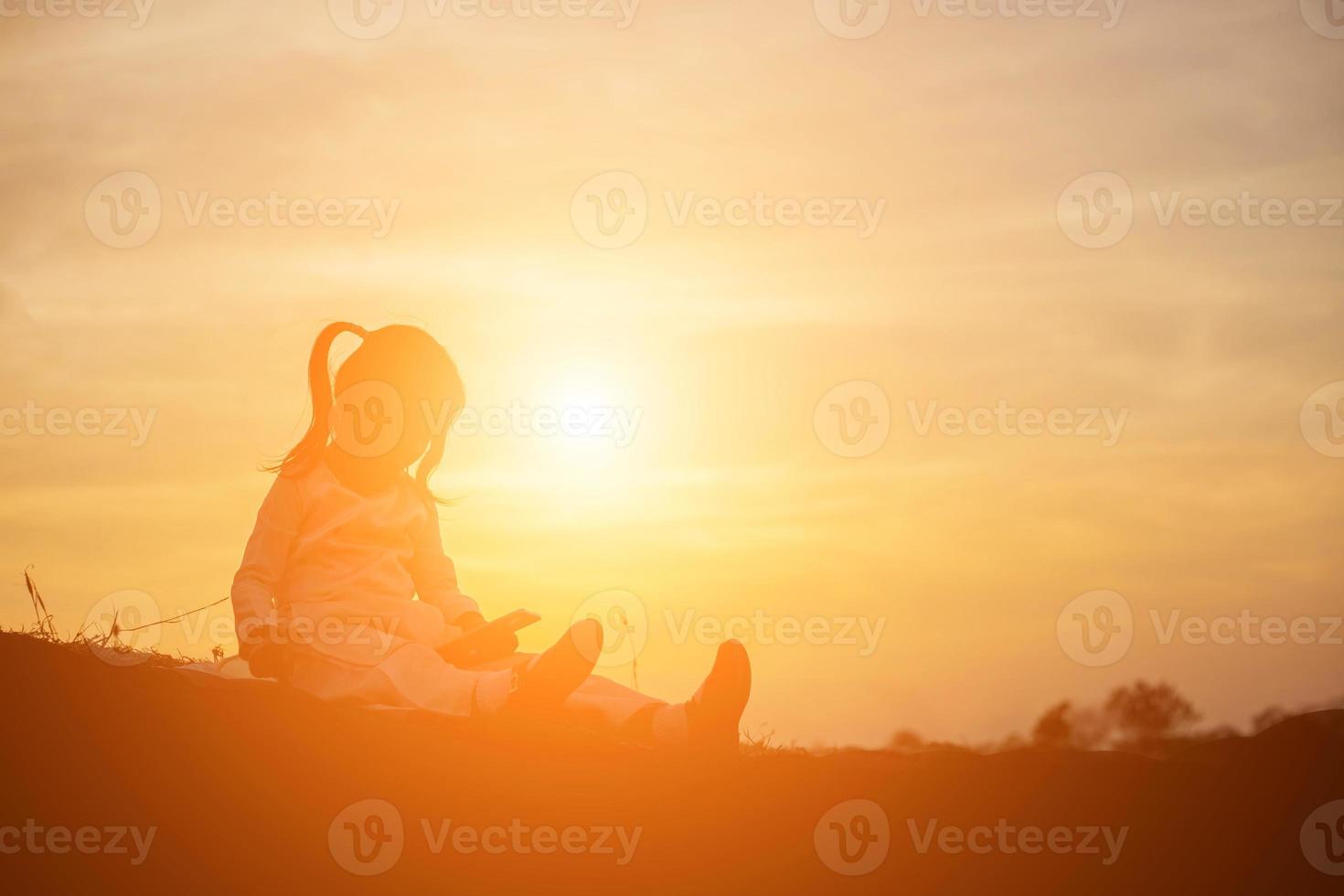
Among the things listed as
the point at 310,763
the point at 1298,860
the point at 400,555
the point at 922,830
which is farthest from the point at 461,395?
the point at 1298,860

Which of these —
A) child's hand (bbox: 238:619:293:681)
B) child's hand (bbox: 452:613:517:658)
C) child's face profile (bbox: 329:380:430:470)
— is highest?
child's face profile (bbox: 329:380:430:470)

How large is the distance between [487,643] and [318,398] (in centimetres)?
166

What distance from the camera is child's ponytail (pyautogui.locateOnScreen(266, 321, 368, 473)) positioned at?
A: 744cm

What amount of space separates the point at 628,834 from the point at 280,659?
192cm

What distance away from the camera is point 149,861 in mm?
5707

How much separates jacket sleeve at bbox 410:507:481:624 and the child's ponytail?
77 cm
